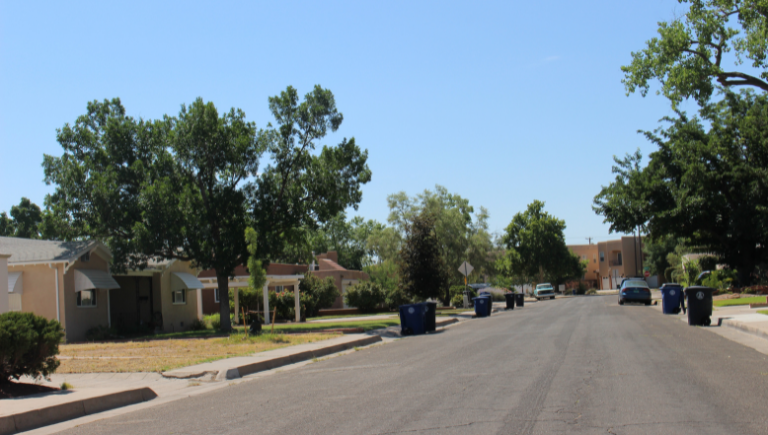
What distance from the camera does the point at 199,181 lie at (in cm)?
2727

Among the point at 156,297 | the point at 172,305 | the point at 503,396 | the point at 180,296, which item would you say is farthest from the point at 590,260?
the point at 503,396

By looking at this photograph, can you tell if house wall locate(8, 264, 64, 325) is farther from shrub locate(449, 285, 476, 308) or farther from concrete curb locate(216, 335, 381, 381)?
shrub locate(449, 285, 476, 308)

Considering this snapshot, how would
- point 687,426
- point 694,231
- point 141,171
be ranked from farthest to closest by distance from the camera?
1. point 694,231
2. point 141,171
3. point 687,426

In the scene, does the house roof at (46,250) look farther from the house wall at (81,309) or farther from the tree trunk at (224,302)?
the tree trunk at (224,302)

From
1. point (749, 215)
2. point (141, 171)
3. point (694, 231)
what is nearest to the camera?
point (141, 171)

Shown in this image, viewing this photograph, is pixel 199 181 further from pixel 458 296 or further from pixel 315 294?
pixel 458 296

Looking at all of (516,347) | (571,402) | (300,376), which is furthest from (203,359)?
(571,402)

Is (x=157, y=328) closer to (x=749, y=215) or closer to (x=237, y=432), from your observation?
(x=237, y=432)

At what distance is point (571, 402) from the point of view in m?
7.80

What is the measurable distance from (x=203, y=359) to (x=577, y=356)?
27.2ft

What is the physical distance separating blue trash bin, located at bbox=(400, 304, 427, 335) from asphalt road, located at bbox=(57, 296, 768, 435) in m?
9.14

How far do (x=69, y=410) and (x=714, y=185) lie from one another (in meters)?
35.7

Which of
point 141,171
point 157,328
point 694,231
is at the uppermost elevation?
point 141,171

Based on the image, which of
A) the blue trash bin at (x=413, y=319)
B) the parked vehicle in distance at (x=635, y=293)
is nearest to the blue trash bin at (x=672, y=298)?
the parked vehicle in distance at (x=635, y=293)
